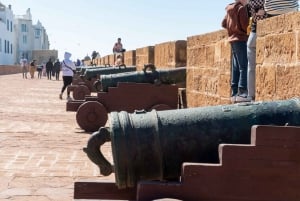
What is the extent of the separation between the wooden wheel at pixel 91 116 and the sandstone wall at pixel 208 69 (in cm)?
140

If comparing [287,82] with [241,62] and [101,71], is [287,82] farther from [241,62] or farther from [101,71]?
[101,71]

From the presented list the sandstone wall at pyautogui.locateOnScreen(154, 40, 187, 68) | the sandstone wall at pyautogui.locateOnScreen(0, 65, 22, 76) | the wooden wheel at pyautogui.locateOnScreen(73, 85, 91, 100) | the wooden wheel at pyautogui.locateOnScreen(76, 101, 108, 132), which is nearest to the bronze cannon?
the wooden wheel at pyautogui.locateOnScreen(76, 101, 108, 132)

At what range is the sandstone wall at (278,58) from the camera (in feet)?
14.8

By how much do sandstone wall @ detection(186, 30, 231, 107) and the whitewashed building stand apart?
218 feet

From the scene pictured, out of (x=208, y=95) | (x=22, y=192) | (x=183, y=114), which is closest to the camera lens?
(x=183, y=114)

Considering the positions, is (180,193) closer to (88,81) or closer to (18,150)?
(18,150)

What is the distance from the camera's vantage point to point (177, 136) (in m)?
3.28

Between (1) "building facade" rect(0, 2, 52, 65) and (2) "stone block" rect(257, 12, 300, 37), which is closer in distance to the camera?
(2) "stone block" rect(257, 12, 300, 37)

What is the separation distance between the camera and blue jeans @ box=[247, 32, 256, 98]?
5725 millimetres

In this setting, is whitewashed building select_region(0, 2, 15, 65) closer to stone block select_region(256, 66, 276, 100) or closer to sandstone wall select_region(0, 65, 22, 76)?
sandstone wall select_region(0, 65, 22, 76)

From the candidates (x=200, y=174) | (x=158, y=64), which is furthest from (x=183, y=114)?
(x=158, y=64)

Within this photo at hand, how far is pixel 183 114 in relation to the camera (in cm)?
338

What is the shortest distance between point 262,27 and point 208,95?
9.97ft

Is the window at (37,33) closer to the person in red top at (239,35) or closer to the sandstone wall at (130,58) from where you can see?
the sandstone wall at (130,58)
